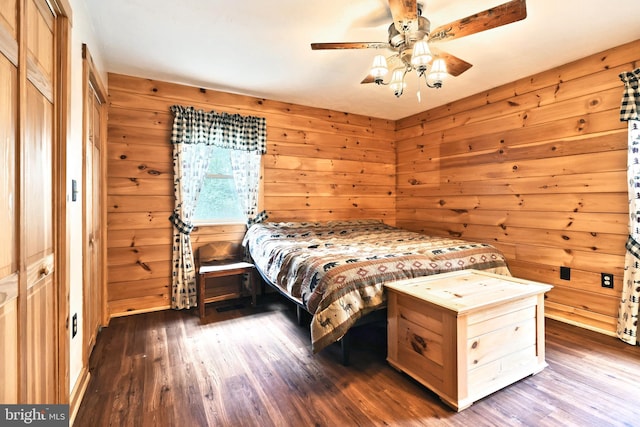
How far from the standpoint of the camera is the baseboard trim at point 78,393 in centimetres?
151

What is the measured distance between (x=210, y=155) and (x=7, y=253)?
2447mm

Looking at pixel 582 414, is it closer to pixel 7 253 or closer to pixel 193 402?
pixel 193 402

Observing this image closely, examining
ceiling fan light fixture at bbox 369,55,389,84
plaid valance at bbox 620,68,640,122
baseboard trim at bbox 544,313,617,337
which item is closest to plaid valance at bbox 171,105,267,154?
ceiling fan light fixture at bbox 369,55,389,84

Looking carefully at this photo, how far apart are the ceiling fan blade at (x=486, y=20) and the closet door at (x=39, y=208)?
1.95 metres

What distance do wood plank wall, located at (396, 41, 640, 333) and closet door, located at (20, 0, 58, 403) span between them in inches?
142

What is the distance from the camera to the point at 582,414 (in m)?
1.54

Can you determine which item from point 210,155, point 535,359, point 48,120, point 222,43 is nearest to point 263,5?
point 222,43

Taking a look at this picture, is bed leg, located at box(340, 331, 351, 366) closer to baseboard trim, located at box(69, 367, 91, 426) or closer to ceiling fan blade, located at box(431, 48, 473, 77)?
baseboard trim, located at box(69, 367, 91, 426)

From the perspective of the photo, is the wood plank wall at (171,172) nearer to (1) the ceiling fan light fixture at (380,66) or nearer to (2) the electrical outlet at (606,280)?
(1) the ceiling fan light fixture at (380,66)

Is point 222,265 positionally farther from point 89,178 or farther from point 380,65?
point 380,65

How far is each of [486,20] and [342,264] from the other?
159 cm

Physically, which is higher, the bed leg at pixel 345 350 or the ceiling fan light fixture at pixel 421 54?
the ceiling fan light fixture at pixel 421 54

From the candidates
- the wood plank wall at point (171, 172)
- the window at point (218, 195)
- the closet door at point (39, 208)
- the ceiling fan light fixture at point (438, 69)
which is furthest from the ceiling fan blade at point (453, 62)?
the window at point (218, 195)

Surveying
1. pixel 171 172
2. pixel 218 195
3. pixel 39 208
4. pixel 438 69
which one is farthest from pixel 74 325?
pixel 438 69
